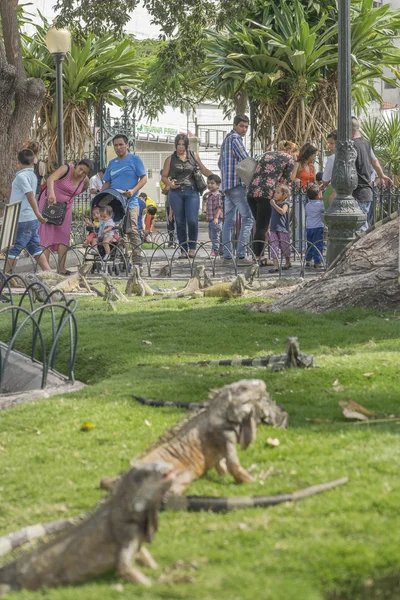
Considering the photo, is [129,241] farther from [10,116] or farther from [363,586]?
[363,586]

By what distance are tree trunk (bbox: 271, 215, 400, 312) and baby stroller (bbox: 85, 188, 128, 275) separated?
5095mm

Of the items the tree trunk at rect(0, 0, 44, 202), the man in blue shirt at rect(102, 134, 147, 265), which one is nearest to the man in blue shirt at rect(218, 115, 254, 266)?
the man in blue shirt at rect(102, 134, 147, 265)

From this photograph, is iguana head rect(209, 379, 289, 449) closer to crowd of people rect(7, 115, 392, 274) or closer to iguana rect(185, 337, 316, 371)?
iguana rect(185, 337, 316, 371)

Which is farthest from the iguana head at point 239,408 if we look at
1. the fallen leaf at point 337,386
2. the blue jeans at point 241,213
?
the blue jeans at point 241,213

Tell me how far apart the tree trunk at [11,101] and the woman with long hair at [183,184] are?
4.66 m

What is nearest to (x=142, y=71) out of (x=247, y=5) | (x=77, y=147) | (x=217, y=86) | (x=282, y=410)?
(x=77, y=147)

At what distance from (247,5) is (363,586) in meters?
14.6

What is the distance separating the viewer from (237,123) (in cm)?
1612

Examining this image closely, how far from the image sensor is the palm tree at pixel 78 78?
2662cm

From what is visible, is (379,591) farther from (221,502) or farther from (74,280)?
(74,280)

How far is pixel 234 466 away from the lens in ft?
15.8

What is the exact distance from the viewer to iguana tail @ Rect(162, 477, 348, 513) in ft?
14.6

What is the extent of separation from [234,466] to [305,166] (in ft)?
40.8

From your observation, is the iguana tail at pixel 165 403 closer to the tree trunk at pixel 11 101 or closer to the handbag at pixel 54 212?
the handbag at pixel 54 212
